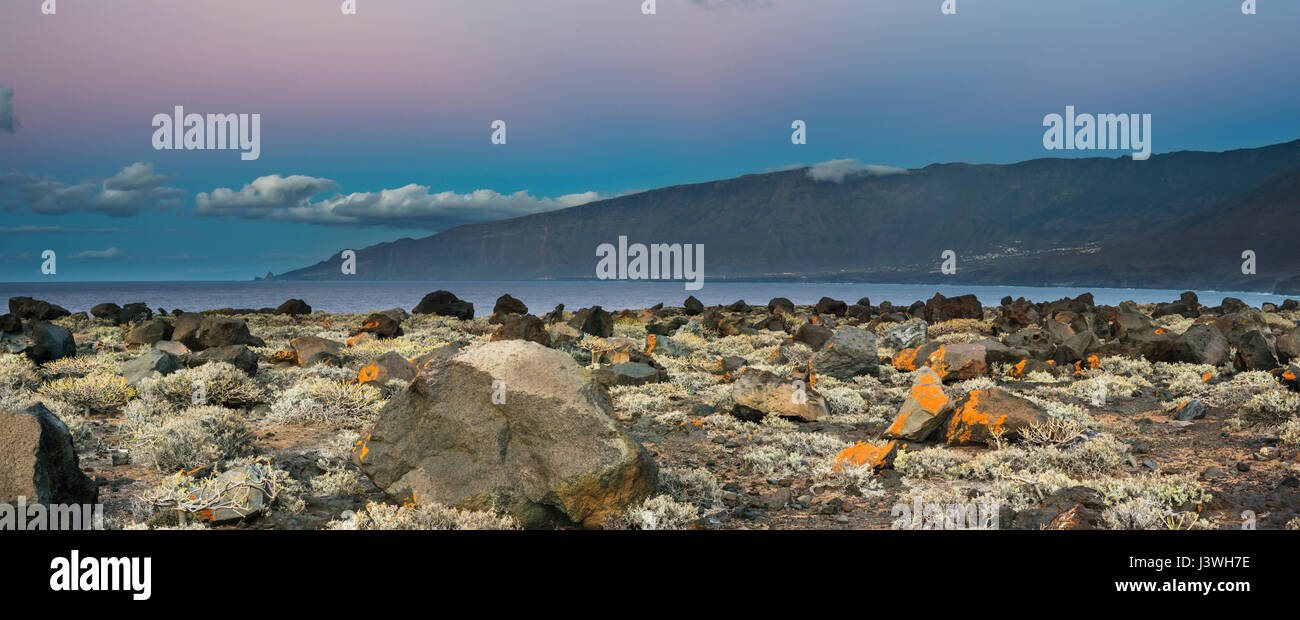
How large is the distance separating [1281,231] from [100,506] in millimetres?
239998

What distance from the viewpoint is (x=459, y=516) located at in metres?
5.68

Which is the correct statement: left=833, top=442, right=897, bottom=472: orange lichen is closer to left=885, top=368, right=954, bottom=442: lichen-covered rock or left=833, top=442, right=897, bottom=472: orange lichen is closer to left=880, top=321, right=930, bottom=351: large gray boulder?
left=885, top=368, right=954, bottom=442: lichen-covered rock

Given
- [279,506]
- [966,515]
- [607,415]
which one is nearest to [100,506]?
[279,506]

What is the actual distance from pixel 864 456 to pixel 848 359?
291 inches

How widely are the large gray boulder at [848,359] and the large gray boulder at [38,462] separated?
12556mm

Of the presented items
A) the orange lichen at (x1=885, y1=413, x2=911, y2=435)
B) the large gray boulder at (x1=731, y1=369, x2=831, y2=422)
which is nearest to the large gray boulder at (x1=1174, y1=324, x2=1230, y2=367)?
the large gray boulder at (x1=731, y1=369, x2=831, y2=422)

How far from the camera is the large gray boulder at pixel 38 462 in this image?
516 cm

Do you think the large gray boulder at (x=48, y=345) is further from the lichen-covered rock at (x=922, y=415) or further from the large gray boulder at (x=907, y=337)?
the large gray boulder at (x=907, y=337)

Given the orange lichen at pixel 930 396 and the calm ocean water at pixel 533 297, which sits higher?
the calm ocean water at pixel 533 297

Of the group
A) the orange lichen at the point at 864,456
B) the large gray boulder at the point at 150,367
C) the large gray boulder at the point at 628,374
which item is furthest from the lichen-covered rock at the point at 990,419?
the large gray boulder at the point at 150,367

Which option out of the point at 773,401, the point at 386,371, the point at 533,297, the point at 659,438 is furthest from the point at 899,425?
the point at 533,297

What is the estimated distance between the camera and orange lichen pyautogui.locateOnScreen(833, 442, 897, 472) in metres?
7.79
